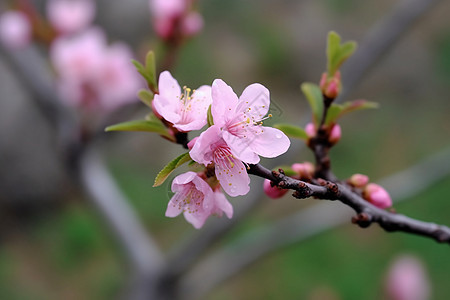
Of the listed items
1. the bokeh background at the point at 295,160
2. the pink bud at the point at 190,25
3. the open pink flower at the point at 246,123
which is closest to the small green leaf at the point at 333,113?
the open pink flower at the point at 246,123

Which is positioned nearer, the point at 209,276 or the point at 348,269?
the point at 209,276

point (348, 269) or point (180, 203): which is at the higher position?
point (180, 203)

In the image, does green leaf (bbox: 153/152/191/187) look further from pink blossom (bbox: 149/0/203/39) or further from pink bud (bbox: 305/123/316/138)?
pink blossom (bbox: 149/0/203/39)

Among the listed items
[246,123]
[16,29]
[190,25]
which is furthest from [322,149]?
[16,29]

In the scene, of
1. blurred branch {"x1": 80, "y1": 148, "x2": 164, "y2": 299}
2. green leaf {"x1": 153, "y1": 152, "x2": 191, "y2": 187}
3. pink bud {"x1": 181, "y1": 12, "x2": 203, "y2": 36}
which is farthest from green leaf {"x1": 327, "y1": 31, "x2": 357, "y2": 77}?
blurred branch {"x1": 80, "y1": 148, "x2": 164, "y2": 299}

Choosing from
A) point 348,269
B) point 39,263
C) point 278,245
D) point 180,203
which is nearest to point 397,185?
point 278,245

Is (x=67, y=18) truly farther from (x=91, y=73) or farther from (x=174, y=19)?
(x=174, y=19)

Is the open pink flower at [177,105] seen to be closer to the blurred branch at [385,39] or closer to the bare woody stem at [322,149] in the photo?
the bare woody stem at [322,149]

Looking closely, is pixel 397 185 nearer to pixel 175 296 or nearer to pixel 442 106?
pixel 175 296
